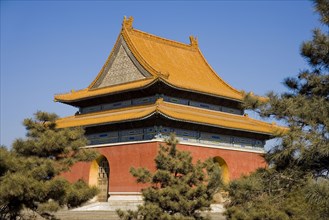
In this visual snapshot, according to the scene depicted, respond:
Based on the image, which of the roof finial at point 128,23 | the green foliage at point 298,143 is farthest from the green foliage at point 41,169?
the roof finial at point 128,23

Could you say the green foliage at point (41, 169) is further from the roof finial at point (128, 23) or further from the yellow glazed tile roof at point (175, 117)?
the roof finial at point (128, 23)

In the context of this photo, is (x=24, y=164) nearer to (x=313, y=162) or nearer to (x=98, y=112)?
(x=313, y=162)

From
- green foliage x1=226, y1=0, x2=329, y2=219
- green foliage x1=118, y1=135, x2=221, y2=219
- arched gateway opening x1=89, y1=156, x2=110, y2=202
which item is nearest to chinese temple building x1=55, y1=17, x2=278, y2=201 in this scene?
arched gateway opening x1=89, y1=156, x2=110, y2=202

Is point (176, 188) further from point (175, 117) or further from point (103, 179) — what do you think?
point (103, 179)

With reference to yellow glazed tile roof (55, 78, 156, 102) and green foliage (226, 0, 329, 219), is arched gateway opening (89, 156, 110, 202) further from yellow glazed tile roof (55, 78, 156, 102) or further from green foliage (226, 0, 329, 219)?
green foliage (226, 0, 329, 219)

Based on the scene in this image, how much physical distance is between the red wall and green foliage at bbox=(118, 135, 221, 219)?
803 centimetres

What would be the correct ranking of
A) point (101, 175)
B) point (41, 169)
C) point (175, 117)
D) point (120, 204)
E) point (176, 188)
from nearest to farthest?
point (41, 169) → point (176, 188) → point (175, 117) → point (120, 204) → point (101, 175)

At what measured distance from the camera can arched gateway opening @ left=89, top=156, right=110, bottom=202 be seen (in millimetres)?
23922

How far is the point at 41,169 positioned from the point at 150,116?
397 inches

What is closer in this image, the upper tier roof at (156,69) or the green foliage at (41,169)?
the green foliage at (41,169)

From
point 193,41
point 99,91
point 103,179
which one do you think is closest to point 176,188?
point 103,179

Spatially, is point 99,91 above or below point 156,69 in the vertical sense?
below

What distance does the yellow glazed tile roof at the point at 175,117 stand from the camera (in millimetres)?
21494

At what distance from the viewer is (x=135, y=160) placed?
22.2 metres
